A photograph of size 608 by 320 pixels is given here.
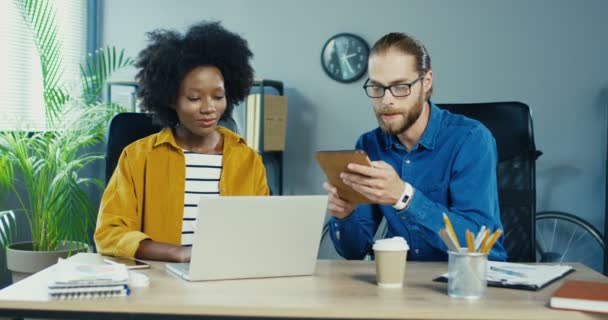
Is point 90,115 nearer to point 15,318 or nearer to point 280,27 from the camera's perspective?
point 280,27

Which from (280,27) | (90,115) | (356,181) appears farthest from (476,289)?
(280,27)

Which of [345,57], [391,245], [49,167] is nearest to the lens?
[391,245]

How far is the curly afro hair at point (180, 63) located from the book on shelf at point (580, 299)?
4.05ft

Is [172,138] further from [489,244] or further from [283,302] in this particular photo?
[489,244]

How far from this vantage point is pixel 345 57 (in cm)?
419

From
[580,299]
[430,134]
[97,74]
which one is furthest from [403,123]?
[97,74]

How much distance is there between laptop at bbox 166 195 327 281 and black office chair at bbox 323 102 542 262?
817 mm

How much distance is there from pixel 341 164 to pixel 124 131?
2.91ft

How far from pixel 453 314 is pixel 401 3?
10.1 feet

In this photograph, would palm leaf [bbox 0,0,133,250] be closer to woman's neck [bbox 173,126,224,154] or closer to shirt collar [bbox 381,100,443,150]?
woman's neck [bbox 173,126,224,154]

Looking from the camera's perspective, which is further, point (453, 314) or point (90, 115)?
point (90, 115)

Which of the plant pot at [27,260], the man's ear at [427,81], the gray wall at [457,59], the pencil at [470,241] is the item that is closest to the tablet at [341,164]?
the pencil at [470,241]

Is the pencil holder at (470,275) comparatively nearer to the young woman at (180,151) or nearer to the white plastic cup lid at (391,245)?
the white plastic cup lid at (391,245)

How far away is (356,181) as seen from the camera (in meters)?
1.67
